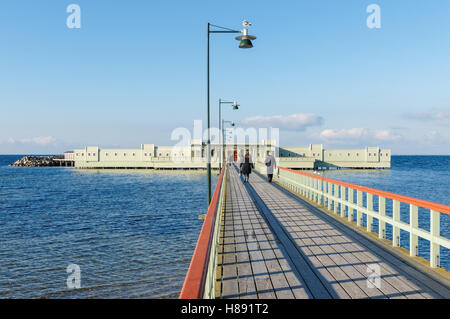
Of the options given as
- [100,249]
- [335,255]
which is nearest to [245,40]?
[335,255]

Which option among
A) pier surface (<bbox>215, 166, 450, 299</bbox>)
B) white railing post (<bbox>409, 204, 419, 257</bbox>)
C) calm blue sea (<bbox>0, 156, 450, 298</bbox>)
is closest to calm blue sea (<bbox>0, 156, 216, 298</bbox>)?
calm blue sea (<bbox>0, 156, 450, 298</bbox>)

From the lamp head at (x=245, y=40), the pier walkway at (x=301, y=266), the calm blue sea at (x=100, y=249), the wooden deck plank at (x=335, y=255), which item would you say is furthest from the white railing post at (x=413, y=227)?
the lamp head at (x=245, y=40)

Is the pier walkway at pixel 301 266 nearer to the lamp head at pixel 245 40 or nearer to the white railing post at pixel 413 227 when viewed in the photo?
the white railing post at pixel 413 227

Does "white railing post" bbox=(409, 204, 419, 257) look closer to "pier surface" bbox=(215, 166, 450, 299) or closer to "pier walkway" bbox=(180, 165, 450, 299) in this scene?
"pier walkway" bbox=(180, 165, 450, 299)

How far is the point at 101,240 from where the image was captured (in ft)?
59.6

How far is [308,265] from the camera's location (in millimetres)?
6113

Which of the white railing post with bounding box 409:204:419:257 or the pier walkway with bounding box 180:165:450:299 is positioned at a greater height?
the white railing post with bounding box 409:204:419:257

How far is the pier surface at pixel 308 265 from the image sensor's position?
493 cm

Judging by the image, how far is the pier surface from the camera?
4926mm

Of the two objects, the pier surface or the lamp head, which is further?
the lamp head

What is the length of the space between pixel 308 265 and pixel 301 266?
154 millimetres

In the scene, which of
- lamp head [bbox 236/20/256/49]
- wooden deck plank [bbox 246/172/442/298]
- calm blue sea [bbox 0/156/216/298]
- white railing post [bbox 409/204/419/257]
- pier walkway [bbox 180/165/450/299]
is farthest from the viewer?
lamp head [bbox 236/20/256/49]
